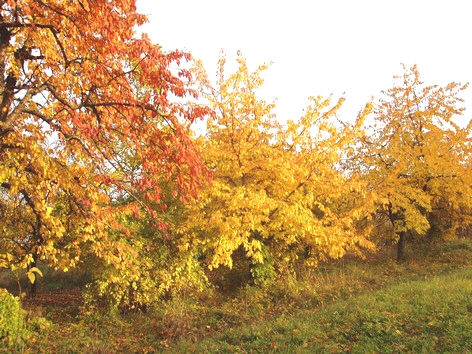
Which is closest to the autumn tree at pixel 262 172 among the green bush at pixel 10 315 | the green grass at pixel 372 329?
the green grass at pixel 372 329

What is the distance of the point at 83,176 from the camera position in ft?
18.5

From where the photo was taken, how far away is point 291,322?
738 cm

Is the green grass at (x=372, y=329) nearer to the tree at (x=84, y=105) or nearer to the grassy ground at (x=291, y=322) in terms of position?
the grassy ground at (x=291, y=322)

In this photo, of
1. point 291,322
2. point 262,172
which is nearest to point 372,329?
point 291,322

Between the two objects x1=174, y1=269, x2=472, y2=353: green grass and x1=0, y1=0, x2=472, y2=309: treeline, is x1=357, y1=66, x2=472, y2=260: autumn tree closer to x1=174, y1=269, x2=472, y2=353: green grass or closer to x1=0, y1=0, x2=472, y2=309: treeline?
x1=0, y1=0, x2=472, y2=309: treeline

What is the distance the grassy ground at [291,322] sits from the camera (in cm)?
605

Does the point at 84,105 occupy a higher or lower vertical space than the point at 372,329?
higher

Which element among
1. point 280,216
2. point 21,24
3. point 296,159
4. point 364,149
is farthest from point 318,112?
point 21,24

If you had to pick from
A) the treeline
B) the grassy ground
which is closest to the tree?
the treeline

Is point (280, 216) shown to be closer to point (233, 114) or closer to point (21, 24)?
point (233, 114)

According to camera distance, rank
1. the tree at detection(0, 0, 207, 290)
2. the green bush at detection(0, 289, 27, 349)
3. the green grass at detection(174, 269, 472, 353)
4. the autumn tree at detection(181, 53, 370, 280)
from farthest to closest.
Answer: the autumn tree at detection(181, 53, 370, 280), the green grass at detection(174, 269, 472, 353), the green bush at detection(0, 289, 27, 349), the tree at detection(0, 0, 207, 290)

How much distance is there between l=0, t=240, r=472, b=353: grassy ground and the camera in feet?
19.9

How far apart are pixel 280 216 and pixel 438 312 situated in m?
3.82

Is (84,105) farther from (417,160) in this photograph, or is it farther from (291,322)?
(417,160)
